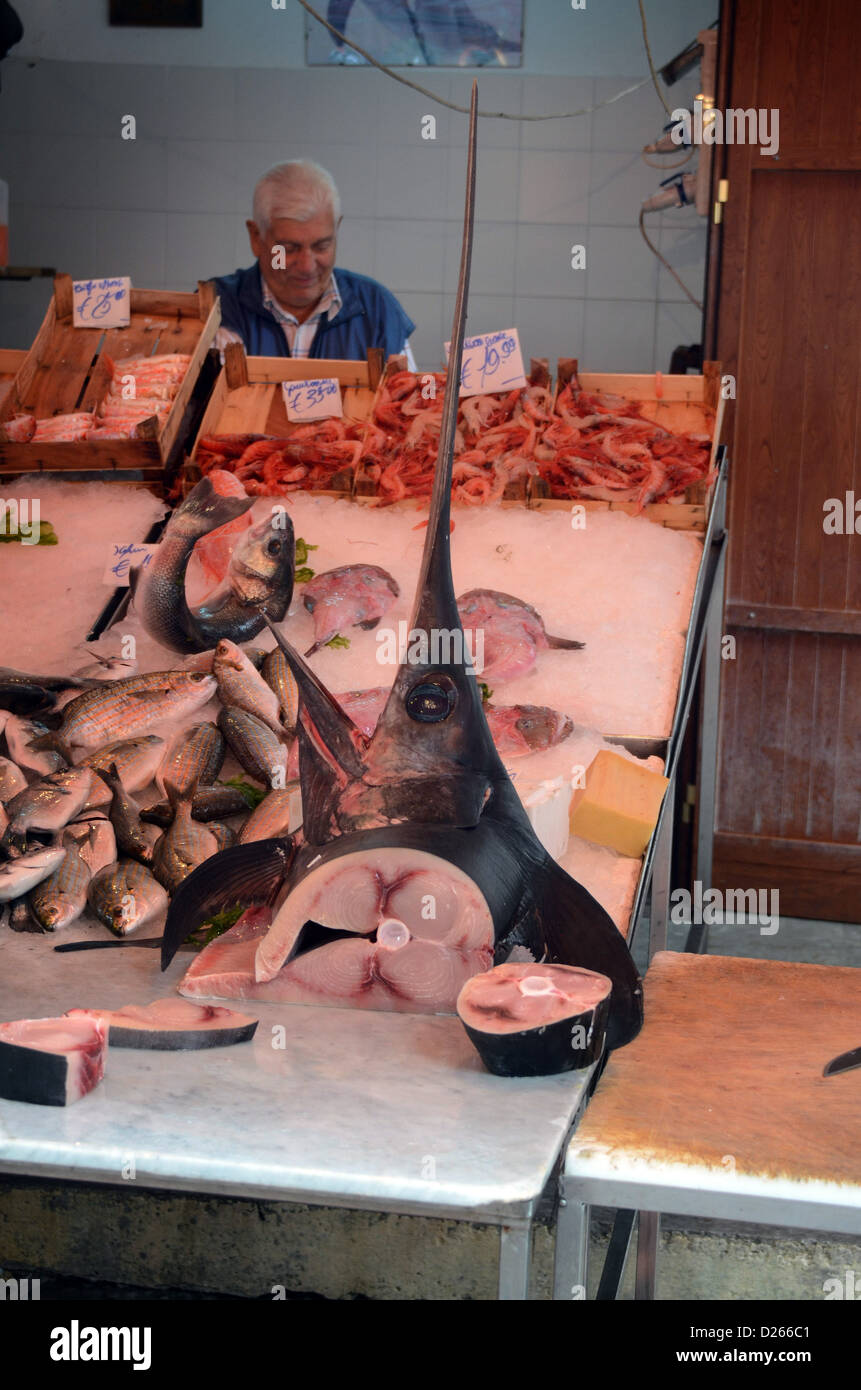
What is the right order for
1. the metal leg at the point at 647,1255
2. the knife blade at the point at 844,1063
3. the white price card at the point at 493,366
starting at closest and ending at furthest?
1. the knife blade at the point at 844,1063
2. the metal leg at the point at 647,1255
3. the white price card at the point at 493,366

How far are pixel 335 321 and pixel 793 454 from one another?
8.79ft

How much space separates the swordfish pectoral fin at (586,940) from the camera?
179cm

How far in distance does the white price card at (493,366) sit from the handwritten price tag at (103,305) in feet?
4.08

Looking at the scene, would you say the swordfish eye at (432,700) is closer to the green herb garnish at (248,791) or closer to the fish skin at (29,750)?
the green herb garnish at (248,791)

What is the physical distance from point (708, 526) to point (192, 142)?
20.3ft

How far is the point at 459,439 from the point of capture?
411 cm

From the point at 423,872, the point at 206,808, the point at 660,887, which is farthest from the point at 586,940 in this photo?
the point at 660,887

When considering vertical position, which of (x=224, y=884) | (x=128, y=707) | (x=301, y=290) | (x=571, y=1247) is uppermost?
(x=301, y=290)

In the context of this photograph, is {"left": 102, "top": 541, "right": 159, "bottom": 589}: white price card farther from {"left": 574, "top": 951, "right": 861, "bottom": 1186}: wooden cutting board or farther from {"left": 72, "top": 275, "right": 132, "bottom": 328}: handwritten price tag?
{"left": 574, "top": 951, "right": 861, "bottom": 1186}: wooden cutting board

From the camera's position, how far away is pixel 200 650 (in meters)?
3.09

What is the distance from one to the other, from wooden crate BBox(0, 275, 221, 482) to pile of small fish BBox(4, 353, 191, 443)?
55mm

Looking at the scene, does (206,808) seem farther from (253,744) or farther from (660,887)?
(660,887)

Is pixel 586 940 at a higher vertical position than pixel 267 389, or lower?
lower

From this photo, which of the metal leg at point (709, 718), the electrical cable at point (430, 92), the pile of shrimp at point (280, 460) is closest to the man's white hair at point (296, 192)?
the electrical cable at point (430, 92)
